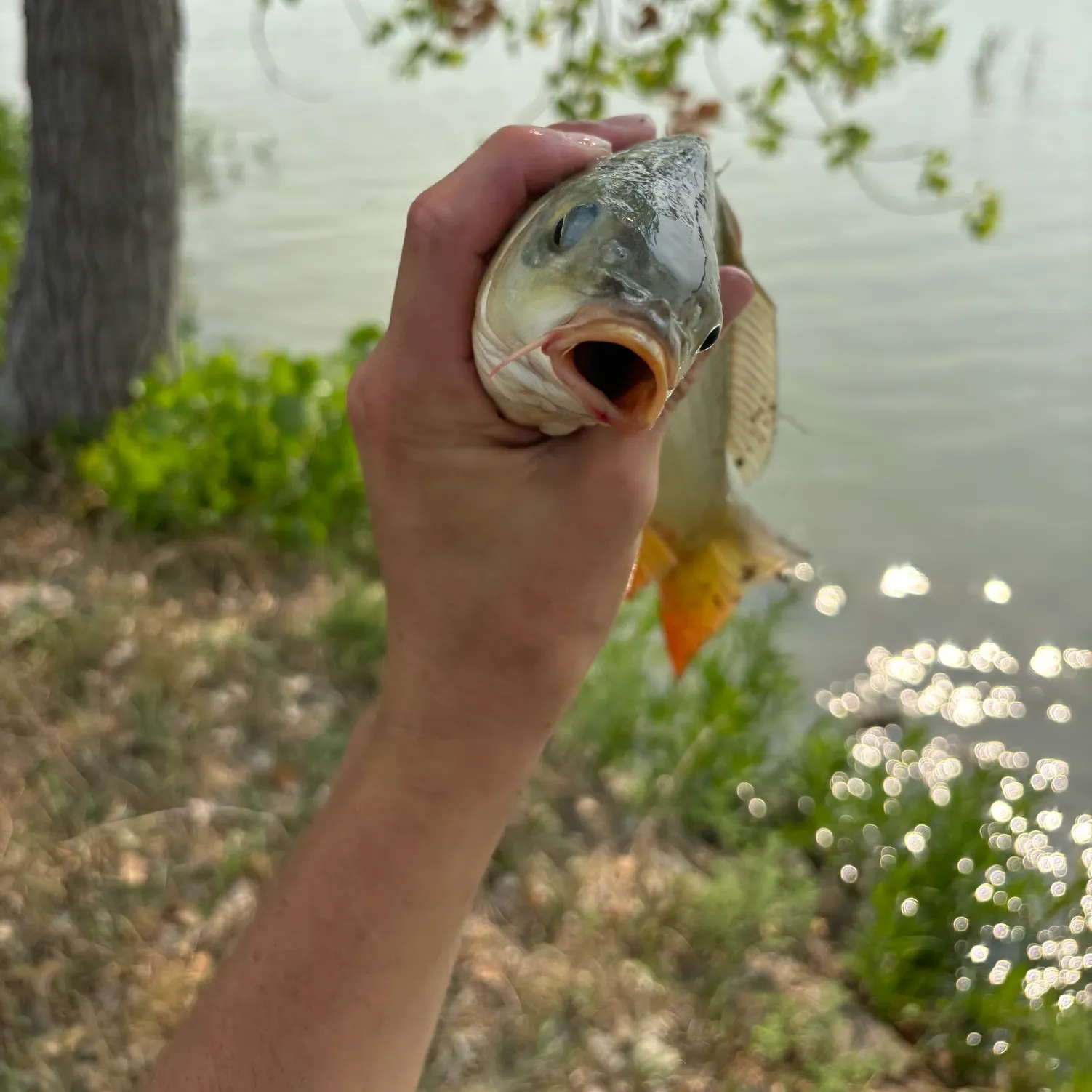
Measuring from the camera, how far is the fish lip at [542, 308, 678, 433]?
106cm

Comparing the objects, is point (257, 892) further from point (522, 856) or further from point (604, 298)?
point (604, 298)

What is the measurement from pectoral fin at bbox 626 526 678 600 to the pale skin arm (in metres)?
→ 0.50

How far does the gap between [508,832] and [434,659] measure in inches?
58.4

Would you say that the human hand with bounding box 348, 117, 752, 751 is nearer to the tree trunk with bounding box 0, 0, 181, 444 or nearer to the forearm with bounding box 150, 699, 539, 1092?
the forearm with bounding box 150, 699, 539, 1092

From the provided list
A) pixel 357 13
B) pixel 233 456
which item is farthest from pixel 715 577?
pixel 357 13

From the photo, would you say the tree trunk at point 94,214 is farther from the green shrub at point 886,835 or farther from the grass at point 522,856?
the green shrub at point 886,835

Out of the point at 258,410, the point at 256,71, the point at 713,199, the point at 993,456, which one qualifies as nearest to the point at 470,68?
the point at 256,71

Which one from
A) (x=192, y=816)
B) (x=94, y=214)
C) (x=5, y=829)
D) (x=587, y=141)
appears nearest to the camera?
(x=587, y=141)

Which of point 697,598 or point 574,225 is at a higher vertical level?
point 574,225

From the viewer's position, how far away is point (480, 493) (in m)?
1.44

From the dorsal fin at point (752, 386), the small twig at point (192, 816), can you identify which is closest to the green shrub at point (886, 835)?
the small twig at point (192, 816)

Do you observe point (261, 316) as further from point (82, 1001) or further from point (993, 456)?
point (82, 1001)

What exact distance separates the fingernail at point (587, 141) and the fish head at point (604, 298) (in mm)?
80

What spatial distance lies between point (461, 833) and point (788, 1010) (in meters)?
1.38
